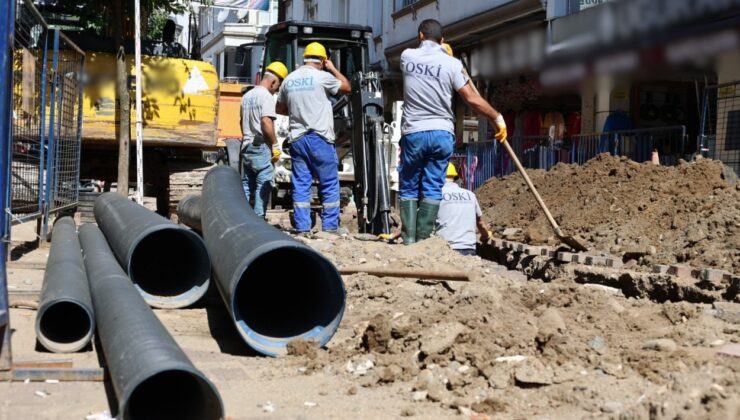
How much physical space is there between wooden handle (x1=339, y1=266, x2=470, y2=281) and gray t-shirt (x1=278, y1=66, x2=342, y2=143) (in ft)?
7.98

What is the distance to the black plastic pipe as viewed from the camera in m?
8.59

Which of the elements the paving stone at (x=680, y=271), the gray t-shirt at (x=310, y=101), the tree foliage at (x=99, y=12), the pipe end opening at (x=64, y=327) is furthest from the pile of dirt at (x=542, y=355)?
the tree foliage at (x=99, y=12)

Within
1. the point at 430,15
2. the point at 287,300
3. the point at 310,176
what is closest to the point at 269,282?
the point at 287,300

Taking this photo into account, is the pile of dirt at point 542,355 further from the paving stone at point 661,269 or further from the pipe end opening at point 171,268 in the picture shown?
the paving stone at point 661,269

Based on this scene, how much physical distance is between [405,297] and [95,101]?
272 inches

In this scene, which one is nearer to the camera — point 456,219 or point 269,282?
point 269,282

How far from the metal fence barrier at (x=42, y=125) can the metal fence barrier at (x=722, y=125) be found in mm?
7595

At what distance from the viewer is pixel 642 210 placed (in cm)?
1061

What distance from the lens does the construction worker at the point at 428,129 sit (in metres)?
8.45

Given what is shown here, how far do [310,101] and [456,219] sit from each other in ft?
6.15

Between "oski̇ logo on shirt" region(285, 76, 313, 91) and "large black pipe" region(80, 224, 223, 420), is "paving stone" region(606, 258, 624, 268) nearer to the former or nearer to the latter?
"oski̇ logo on shirt" region(285, 76, 313, 91)

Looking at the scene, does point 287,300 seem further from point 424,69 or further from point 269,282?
point 424,69

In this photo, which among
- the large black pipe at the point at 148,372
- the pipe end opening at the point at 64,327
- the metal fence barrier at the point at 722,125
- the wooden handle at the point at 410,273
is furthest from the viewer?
the metal fence barrier at the point at 722,125

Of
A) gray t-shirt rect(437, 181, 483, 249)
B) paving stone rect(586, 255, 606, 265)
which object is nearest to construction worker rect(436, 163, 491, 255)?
gray t-shirt rect(437, 181, 483, 249)
